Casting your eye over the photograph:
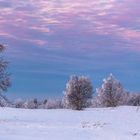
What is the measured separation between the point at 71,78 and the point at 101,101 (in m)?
7.57

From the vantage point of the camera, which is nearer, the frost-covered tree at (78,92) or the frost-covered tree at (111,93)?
the frost-covered tree at (78,92)

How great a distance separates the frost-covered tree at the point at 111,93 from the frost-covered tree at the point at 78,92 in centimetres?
445

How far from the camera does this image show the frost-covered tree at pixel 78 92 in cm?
8980

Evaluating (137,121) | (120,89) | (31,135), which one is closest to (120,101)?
(120,89)

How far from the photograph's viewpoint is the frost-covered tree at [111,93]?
307 feet

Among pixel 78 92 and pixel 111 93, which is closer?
pixel 78 92

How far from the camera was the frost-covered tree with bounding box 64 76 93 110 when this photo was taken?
→ 89800 millimetres

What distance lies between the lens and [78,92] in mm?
91688

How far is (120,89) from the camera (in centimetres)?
9331

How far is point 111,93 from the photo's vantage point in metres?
94.8

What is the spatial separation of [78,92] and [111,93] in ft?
23.0

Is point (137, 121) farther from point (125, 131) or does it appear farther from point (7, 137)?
point (7, 137)

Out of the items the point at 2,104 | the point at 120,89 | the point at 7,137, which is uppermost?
the point at 120,89

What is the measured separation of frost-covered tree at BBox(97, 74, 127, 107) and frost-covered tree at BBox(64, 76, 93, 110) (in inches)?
175
